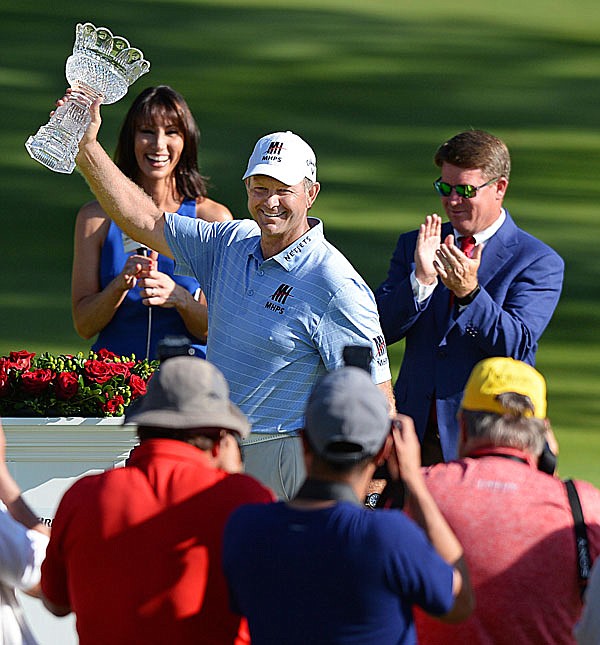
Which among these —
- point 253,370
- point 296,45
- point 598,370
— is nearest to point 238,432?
point 253,370

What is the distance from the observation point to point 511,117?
1169 centimetres

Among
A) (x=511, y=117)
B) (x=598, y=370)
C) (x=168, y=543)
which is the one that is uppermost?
(x=511, y=117)

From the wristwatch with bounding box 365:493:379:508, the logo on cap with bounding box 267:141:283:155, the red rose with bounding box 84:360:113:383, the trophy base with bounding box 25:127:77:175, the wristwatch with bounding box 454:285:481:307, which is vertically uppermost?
the logo on cap with bounding box 267:141:283:155

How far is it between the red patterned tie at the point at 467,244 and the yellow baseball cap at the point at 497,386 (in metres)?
1.87

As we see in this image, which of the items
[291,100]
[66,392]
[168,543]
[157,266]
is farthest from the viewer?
[291,100]

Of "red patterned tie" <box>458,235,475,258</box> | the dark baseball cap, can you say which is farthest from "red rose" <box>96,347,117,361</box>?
the dark baseball cap

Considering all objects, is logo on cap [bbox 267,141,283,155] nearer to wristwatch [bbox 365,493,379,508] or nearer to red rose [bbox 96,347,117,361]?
red rose [bbox 96,347,117,361]

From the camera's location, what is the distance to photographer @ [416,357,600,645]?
3.09 metres

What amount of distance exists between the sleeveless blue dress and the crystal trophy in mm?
813

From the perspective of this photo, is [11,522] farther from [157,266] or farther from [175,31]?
[175,31]

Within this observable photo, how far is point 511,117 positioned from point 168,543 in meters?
9.26

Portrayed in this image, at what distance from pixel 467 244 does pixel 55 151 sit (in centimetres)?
161

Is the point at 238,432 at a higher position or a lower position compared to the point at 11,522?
higher

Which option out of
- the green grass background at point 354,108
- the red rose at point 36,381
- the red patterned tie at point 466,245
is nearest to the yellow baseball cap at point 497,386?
the red patterned tie at point 466,245
